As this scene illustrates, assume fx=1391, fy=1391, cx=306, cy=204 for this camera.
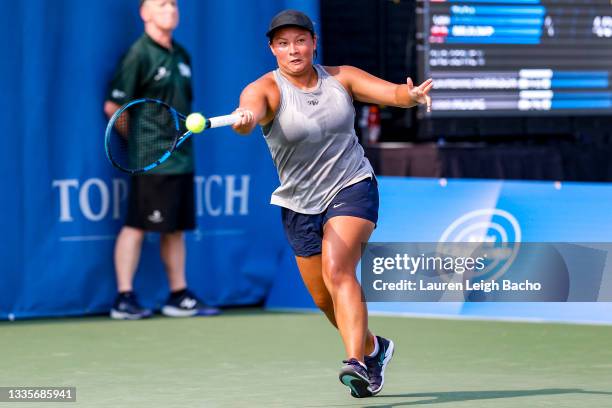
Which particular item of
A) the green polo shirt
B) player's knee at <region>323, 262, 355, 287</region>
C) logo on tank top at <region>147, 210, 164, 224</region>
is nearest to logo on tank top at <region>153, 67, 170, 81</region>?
the green polo shirt

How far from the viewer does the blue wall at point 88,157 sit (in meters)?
8.77

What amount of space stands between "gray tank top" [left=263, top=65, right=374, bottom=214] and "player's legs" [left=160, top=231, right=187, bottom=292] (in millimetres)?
2934

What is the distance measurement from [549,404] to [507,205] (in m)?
3.06

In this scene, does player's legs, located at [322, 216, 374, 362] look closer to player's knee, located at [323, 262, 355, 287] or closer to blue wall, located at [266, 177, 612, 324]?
player's knee, located at [323, 262, 355, 287]

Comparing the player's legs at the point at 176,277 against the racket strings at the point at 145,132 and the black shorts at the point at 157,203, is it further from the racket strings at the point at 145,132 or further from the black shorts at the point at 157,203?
the racket strings at the point at 145,132

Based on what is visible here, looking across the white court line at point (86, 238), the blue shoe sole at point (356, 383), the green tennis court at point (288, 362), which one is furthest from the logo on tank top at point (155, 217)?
the blue shoe sole at point (356, 383)

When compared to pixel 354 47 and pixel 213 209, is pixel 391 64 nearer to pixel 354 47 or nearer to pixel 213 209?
pixel 354 47

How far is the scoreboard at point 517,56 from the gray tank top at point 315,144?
3345mm

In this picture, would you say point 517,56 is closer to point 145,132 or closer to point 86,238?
point 145,132

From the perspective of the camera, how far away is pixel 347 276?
5863 mm

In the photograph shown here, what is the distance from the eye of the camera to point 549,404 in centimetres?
582

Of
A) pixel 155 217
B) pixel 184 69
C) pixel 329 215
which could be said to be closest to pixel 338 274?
pixel 329 215

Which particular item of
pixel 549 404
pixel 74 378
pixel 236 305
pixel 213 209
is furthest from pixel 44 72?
pixel 549 404

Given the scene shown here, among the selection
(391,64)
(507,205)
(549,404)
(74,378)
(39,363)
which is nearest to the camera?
(549,404)
